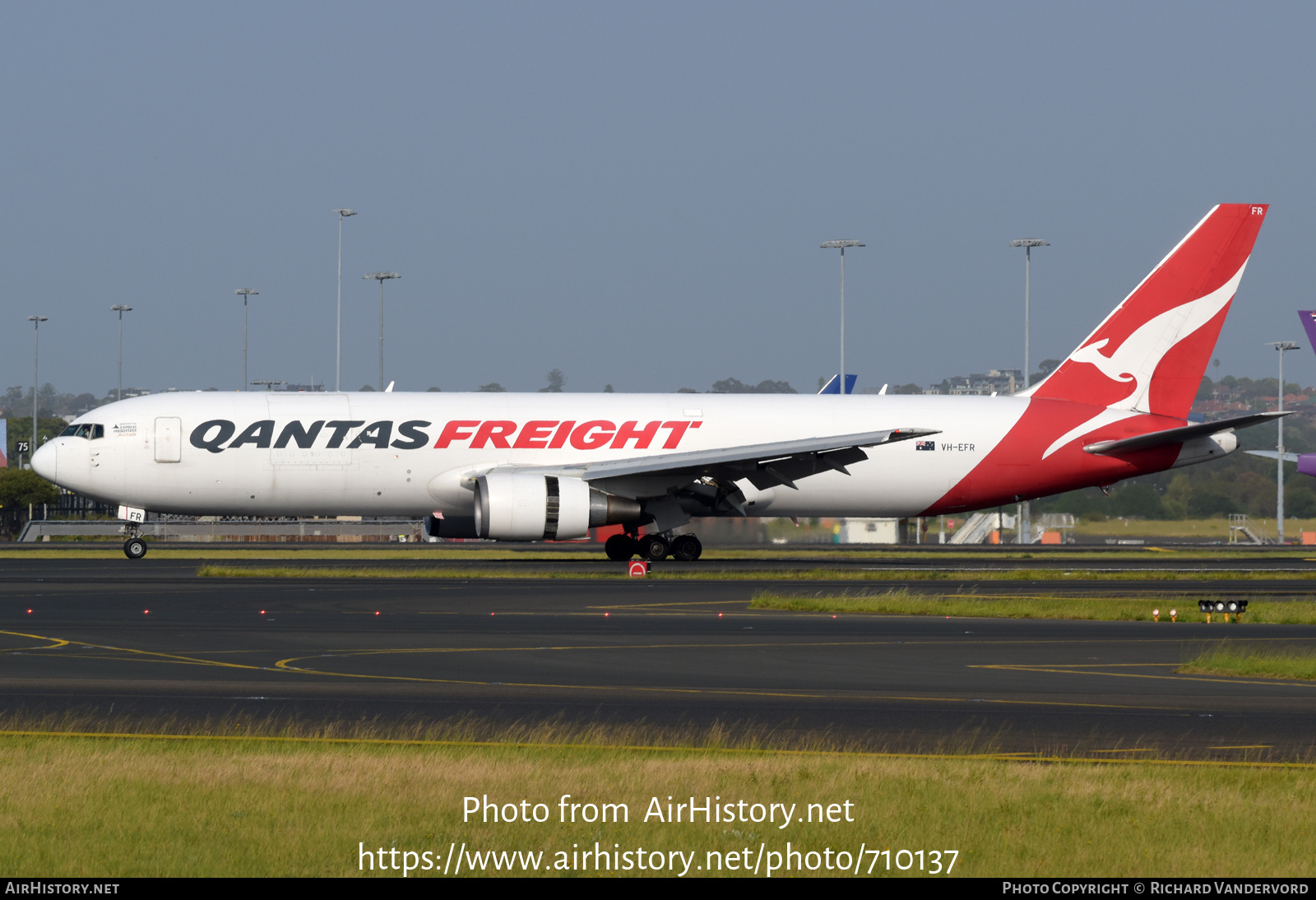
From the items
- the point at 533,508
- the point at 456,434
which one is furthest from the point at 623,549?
the point at 456,434

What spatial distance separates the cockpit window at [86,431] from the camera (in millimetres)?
38688

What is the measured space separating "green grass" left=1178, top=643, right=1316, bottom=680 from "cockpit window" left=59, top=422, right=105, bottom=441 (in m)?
30.2

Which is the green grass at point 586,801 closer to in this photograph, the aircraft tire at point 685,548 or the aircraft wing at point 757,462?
the aircraft wing at point 757,462

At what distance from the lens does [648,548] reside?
39531mm

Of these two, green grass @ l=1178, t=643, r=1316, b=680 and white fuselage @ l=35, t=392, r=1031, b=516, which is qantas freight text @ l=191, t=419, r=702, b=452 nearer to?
white fuselage @ l=35, t=392, r=1031, b=516

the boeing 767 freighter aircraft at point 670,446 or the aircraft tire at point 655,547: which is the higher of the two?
the boeing 767 freighter aircraft at point 670,446

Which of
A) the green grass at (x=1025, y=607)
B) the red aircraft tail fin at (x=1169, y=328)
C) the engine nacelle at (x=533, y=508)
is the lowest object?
the green grass at (x=1025, y=607)

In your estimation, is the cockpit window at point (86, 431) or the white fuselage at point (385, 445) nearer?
the white fuselage at point (385, 445)

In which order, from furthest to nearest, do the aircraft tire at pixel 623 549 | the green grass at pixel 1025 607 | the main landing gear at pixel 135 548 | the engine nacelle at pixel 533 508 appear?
the main landing gear at pixel 135 548, the aircraft tire at pixel 623 549, the engine nacelle at pixel 533 508, the green grass at pixel 1025 607

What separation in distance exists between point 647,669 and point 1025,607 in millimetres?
10318

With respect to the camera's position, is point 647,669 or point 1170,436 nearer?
point 647,669

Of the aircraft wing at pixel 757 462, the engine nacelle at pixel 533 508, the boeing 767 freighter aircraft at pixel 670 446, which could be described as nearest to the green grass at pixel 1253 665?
the aircraft wing at pixel 757 462

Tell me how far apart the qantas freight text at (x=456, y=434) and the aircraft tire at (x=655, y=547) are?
102 inches

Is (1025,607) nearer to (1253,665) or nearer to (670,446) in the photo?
(1253,665)
